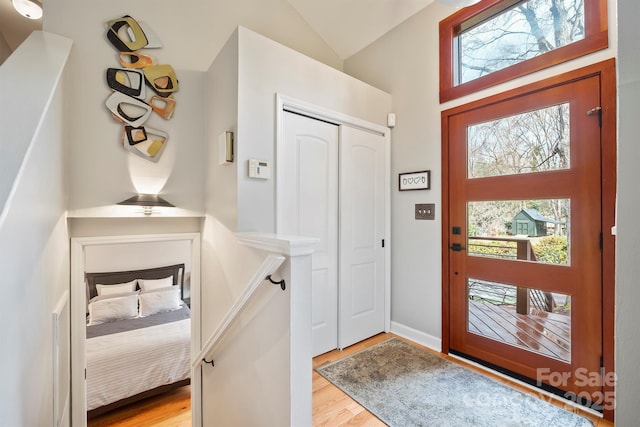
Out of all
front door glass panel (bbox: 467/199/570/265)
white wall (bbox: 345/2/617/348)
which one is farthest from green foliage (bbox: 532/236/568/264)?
white wall (bbox: 345/2/617/348)

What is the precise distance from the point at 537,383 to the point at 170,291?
14.8 ft

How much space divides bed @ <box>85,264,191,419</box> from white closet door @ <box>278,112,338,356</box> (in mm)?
1790

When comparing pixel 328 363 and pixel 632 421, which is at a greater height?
pixel 632 421

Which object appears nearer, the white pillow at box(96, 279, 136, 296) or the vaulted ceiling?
the vaulted ceiling

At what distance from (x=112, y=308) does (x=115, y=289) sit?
0.52 m

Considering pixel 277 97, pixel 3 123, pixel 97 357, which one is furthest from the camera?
pixel 97 357

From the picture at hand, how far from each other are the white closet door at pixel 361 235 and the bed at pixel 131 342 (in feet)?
6.54

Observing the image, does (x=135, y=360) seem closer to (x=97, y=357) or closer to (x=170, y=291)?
(x=97, y=357)

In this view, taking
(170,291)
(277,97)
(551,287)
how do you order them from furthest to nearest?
(170,291)
(277,97)
(551,287)

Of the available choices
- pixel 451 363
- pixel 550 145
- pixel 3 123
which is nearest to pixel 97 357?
pixel 3 123

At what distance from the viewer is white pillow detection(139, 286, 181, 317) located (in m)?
4.05

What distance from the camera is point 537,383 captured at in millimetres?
2104

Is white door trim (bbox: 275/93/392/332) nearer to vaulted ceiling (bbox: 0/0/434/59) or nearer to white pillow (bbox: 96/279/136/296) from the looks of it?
vaulted ceiling (bbox: 0/0/434/59)

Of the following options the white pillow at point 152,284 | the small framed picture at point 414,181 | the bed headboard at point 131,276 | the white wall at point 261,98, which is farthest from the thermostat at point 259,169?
the bed headboard at point 131,276
